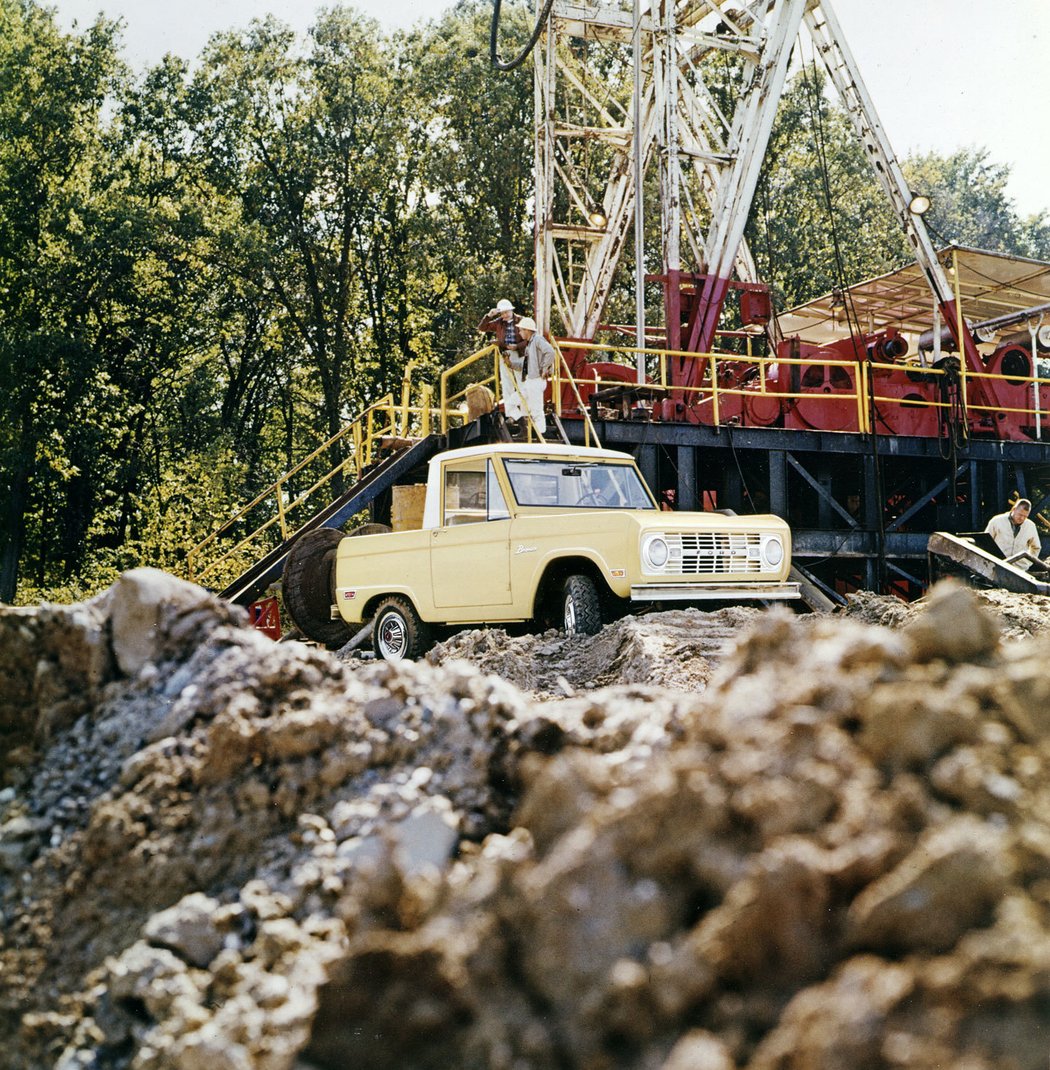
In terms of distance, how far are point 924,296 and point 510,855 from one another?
18767mm

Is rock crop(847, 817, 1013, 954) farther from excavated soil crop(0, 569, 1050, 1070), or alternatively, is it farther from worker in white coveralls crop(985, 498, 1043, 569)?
worker in white coveralls crop(985, 498, 1043, 569)

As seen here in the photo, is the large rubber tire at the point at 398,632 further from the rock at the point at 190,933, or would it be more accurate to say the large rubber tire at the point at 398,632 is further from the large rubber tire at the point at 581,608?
the rock at the point at 190,933

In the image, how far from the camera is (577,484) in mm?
10719

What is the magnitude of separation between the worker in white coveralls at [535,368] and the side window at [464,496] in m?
2.75

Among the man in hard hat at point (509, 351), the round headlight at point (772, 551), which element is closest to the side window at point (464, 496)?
the round headlight at point (772, 551)

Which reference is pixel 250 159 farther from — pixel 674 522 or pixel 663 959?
pixel 663 959

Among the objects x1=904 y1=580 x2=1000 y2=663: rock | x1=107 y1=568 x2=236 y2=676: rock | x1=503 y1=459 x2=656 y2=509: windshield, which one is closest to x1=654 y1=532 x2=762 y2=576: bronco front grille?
x1=503 y1=459 x2=656 y2=509: windshield

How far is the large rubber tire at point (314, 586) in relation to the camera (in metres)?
13.8

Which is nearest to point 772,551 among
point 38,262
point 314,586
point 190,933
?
point 314,586

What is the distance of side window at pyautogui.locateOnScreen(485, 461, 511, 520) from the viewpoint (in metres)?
10.4

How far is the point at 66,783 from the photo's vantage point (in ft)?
11.1

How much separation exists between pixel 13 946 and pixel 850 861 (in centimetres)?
208

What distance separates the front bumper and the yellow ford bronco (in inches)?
0.4

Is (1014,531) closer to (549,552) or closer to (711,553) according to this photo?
(711,553)
